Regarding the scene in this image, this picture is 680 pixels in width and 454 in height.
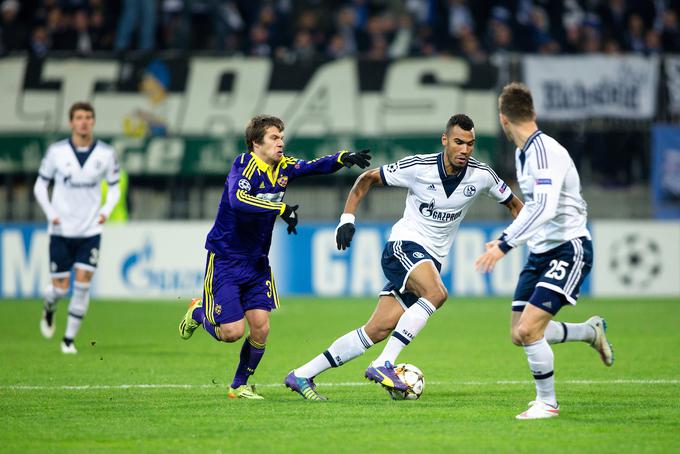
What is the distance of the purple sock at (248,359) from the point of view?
930cm

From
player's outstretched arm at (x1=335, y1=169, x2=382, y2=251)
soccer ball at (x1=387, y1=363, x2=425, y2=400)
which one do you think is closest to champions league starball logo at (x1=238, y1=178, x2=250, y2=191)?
player's outstretched arm at (x1=335, y1=169, x2=382, y2=251)

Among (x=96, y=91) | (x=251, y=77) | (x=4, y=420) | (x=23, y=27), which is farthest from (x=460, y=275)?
(x=4, y=420)

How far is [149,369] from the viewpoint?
37.7ft

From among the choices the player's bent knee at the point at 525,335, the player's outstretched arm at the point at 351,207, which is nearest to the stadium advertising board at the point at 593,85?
the player's outstretched arm at the point at 351,207

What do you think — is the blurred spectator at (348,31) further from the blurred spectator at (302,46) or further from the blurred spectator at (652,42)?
the blurred spectator at (652,42)

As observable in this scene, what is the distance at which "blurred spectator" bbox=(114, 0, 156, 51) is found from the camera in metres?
22.8

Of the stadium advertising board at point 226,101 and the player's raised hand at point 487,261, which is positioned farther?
the stadium advertising board at point 226,101

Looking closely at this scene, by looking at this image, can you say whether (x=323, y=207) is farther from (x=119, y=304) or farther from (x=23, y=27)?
(x=23, y=27)

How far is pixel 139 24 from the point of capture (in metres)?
22.9

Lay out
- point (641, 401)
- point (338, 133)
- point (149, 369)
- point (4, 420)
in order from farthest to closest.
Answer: point (338, 133) → point (149, 369) → point (641, 401) → point (4, 420)

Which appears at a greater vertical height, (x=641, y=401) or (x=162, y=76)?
(x=162, y=76)

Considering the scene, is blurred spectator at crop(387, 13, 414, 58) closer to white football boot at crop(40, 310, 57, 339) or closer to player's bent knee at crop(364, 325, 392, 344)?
white football boot at crop(40, 310, 57, 339)

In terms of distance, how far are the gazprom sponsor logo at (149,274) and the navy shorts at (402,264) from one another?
37.8 feet

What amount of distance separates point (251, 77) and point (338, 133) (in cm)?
202
